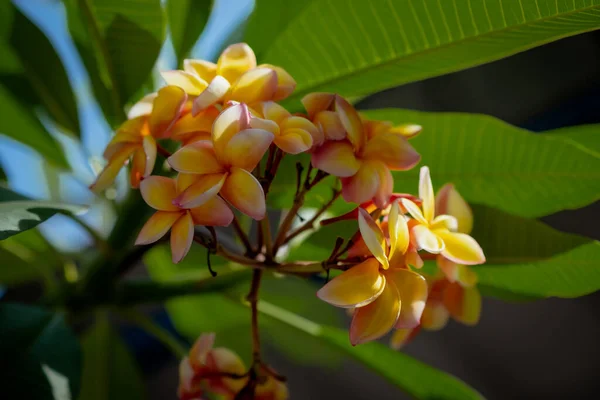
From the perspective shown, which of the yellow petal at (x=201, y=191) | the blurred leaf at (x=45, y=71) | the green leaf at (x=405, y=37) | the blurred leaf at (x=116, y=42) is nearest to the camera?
the yellow petal at (x=201, y=191)

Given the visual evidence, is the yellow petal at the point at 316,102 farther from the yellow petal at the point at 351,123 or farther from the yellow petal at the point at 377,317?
the yellow petal at the point at 377,317

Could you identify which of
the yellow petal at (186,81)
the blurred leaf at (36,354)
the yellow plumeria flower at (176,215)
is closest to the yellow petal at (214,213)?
the yellow plumeria flower at (176,215)

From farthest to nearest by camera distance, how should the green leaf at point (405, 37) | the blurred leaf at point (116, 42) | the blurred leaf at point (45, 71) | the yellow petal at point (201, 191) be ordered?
the blurred leaf at point (45, 71)
the blurred leaf at point (116, 42)
the green leaf at point (405, 37)
the yellow petal at point (201, 191)

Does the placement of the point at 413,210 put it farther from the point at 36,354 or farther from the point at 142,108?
the point at 36,354

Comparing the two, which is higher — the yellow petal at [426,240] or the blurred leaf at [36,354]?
the blurred leaf at [36,354]

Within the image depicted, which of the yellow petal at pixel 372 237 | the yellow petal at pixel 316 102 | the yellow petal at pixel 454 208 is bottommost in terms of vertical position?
the yellow petal at pixel 454 208

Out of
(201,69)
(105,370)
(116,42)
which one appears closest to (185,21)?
(116,42)

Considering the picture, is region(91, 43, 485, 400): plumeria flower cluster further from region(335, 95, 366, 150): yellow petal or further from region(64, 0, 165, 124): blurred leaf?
region(64, 0, 165, 124): blurred leaf
